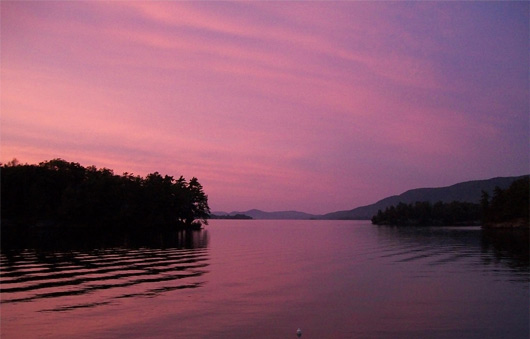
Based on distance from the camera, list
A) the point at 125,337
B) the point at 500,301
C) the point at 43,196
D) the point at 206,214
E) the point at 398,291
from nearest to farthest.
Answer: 1. the point at 125,337
2. the point at 500,301
3. the point at 398,291
4. the point at 43,196
5. the point at 206,214

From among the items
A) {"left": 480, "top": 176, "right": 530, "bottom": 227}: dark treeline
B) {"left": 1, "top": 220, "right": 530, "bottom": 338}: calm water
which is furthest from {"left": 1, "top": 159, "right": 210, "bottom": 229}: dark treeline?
{"left": 480, "top": 176, "right": 530, "bottom": 227}: dark treeline

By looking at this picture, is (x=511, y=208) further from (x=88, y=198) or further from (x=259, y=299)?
(x=259, y=299)

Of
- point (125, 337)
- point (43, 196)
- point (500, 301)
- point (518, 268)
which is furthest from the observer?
point (43, 196)

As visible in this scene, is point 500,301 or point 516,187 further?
point 516,187

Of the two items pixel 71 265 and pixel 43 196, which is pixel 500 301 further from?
pixel 43 196

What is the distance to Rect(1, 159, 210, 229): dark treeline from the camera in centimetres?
12112

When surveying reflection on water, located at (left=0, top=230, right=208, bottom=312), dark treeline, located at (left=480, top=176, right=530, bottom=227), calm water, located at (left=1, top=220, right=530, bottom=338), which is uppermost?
dark treeline, located at (left=480, top=176, right=530, bottom=227)

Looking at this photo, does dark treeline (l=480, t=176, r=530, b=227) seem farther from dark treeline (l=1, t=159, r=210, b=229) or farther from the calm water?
the calm water

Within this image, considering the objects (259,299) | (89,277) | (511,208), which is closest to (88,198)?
(89,277)

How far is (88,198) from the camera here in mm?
124688

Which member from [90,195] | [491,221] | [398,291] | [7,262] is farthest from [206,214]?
[398,291]

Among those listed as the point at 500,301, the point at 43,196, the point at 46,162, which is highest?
the point at 46,162

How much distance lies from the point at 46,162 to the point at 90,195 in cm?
2672

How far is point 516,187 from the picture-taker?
558 ft
